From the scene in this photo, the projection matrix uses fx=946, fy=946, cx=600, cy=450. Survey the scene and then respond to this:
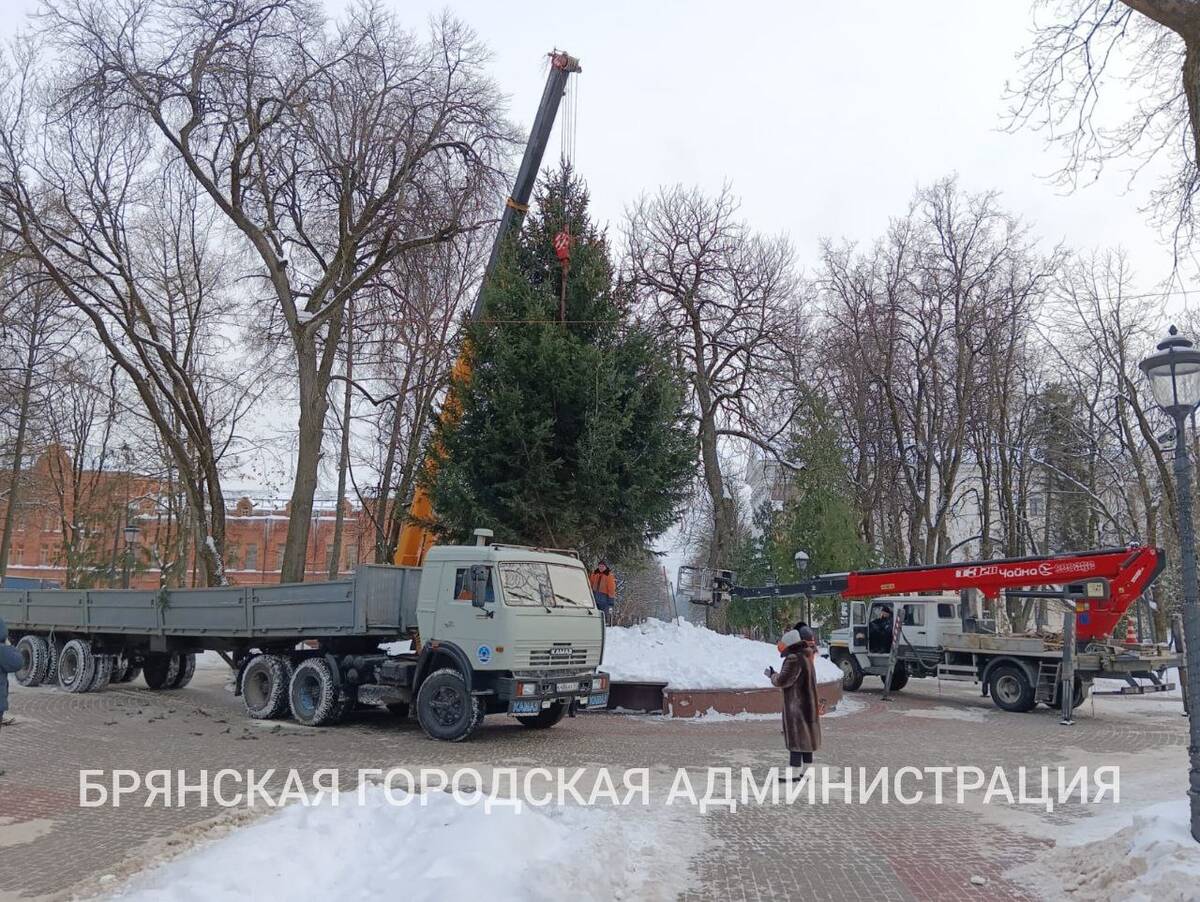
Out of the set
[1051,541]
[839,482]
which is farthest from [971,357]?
[1051,541]

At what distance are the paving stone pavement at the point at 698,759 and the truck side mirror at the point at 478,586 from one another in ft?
6.19

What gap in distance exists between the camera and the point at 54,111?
2066 cm

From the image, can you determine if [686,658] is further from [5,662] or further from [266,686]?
[5,662]

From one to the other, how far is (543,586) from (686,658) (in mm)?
5114

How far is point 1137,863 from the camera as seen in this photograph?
6.19 m

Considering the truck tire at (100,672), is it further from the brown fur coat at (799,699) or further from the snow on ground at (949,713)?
the snow on ground at (949,713)

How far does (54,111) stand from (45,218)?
3.00 metres

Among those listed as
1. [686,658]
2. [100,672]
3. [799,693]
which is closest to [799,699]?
[799,693]

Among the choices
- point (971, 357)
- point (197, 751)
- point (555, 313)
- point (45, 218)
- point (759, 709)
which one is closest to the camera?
point (197, 751)

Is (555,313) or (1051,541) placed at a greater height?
(555,313)

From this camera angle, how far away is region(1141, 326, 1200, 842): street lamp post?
7285 mm

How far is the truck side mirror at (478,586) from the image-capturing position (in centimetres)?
1269

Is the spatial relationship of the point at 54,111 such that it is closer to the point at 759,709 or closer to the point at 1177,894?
the point at 759,709

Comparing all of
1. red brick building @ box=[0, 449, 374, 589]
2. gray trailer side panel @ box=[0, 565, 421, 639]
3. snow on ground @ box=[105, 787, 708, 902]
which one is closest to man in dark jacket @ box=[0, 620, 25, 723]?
snow on ground @ box=[105, 787, 708, 902]
